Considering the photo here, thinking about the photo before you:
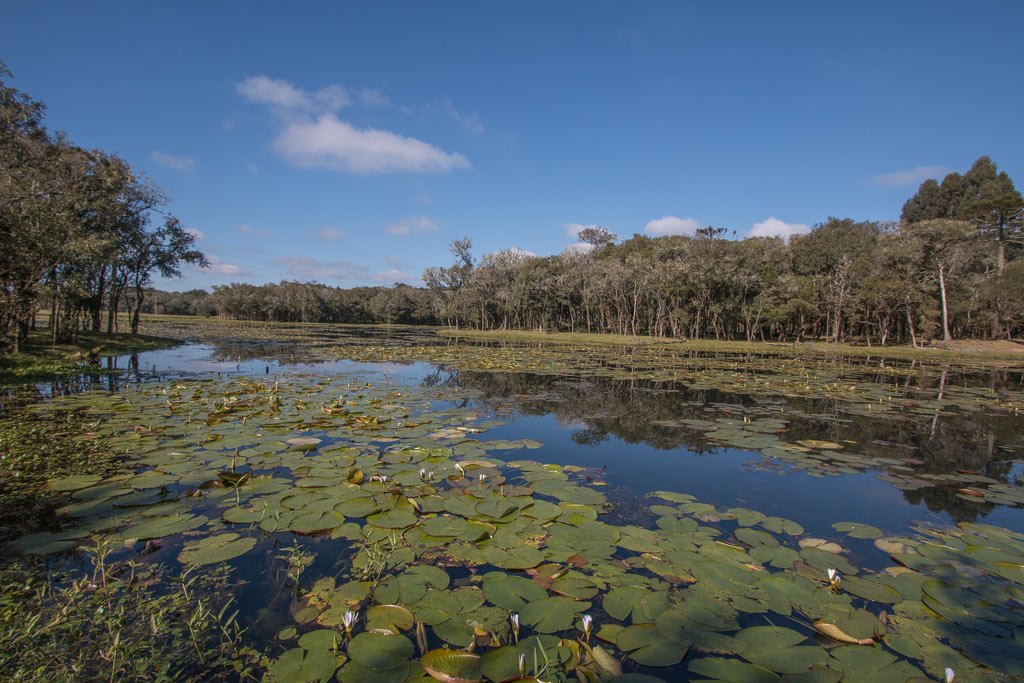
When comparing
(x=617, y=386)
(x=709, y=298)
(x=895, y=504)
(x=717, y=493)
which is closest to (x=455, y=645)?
(x=717, y=493)

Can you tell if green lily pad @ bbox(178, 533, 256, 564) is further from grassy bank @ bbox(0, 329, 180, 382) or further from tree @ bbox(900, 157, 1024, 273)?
tree @ bbox(900, 157, 1024, 273)

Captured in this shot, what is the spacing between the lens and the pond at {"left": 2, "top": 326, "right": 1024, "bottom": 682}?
2.57 m

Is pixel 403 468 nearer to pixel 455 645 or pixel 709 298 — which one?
pixel 455 645

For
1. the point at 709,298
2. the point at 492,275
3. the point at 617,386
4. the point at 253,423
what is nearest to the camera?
the point at 253,423

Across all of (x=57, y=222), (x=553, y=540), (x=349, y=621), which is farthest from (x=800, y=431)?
(x=57, y=222)

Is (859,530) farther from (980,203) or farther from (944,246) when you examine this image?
(980,203)

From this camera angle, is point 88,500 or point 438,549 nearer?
point 438,549

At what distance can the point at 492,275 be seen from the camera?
58.0 metres

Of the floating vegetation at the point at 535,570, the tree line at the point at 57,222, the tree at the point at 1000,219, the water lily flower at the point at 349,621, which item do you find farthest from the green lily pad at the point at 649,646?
the tree at the point at 1000,219

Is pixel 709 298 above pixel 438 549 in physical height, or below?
above

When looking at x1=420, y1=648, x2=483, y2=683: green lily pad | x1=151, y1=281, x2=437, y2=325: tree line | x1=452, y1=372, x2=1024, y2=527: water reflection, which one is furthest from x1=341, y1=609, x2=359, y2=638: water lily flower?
x1=151, y1=281, x2=437, y2=325: tree line

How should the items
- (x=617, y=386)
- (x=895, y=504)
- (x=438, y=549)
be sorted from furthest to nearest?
(x=617, y=386)
(x=895, y=504)
(x=438, y=549)

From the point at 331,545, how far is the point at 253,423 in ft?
16.1

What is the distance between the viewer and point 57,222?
12.6 metres
